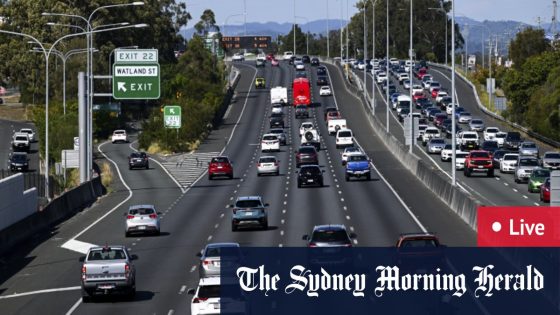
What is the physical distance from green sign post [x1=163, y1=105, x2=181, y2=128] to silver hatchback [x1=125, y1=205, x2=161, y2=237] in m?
57.1

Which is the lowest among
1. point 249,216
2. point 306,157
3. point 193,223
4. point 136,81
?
point 193,223

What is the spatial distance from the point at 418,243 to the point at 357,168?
4123 cm

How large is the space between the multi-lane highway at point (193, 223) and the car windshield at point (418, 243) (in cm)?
628

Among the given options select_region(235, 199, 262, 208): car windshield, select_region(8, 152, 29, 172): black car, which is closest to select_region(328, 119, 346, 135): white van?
select_region(8, 152, 29, 172): black car

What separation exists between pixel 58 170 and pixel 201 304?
182 ft

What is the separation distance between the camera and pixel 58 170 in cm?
8181

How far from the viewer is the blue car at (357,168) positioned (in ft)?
252

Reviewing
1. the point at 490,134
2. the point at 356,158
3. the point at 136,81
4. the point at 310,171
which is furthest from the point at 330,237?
the point at 490,134

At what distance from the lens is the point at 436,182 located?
6750 centimetres

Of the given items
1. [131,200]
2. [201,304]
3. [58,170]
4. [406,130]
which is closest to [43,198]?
[131,200]

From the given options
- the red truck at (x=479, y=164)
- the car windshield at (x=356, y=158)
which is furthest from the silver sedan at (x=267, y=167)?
the red truck at (x=479, y=164)

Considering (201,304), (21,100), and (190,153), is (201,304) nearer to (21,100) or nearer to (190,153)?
(190,153)

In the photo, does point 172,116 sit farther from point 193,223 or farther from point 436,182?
point 193,223

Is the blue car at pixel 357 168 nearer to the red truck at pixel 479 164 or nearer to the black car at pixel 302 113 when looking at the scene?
the red truck at pixel 479 164
